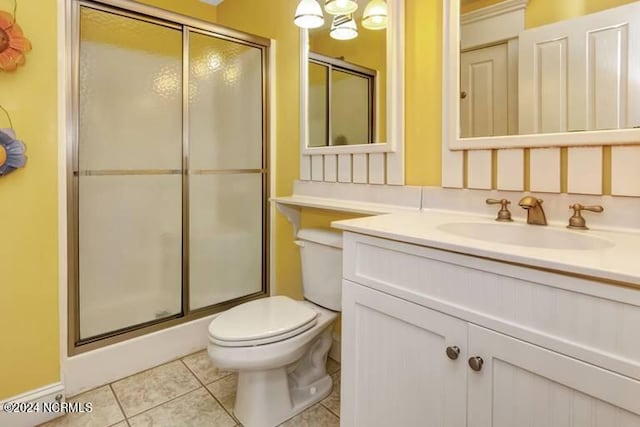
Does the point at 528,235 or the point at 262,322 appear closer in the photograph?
the point at 528,235

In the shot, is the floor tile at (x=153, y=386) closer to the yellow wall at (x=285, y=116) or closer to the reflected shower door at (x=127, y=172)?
the reflected shower door at (x=127, y=172)

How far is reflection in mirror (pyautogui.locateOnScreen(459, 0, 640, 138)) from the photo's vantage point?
42.7 inches

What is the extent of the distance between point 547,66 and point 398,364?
110 cm

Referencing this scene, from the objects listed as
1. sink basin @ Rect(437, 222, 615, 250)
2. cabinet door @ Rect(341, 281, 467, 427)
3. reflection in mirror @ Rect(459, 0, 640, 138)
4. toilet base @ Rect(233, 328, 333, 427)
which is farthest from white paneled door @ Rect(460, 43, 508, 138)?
toilet base @ Rect(233, 328, 333, 427)

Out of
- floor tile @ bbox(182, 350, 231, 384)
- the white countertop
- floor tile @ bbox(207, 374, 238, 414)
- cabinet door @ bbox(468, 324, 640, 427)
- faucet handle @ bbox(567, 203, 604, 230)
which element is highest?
faucet handle @ bbox(567, 203, 604, 230)

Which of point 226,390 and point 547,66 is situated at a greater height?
point 547,66

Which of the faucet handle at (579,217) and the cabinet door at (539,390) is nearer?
the cabinet door at (539,390)

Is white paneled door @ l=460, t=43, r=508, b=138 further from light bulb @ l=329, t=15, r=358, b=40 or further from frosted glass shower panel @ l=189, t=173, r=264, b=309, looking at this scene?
frosted glass shower panel @ l=189, t=173, r=264, b=309

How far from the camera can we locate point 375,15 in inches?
65.4

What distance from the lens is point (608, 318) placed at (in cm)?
71

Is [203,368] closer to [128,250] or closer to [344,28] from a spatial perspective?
[128,250]

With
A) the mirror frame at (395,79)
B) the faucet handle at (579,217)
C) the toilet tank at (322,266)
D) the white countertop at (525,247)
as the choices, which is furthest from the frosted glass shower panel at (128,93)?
the faucet handle at (579,217)

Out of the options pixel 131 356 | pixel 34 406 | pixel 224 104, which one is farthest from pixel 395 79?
pixel 34 406

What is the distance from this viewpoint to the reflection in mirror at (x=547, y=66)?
1.08m
